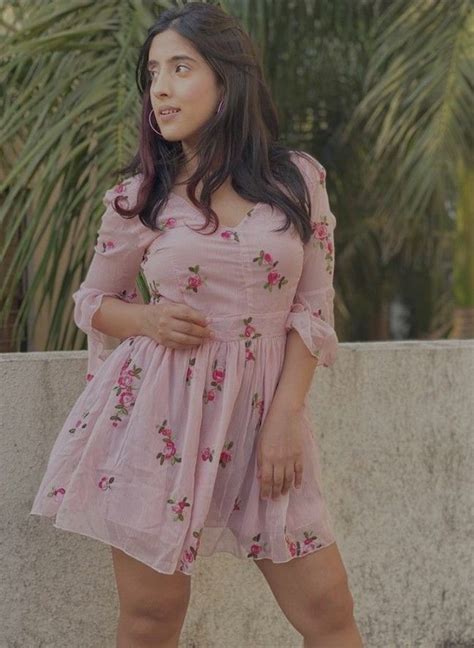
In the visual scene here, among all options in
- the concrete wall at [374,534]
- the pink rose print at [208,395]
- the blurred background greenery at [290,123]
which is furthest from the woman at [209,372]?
the blurred background greenery at [290,123]

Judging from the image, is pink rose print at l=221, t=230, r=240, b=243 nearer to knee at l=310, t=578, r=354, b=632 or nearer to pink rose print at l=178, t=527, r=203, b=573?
pink rose print at l=178, t=527, r=203, b=573

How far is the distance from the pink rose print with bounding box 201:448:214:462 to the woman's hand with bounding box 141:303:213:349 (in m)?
0.20

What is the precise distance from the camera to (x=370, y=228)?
6.56 metres

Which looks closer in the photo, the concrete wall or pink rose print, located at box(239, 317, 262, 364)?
pink rose print, located at box(239, 317, 262, 364)

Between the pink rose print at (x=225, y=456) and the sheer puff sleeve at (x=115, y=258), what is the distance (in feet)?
1.27

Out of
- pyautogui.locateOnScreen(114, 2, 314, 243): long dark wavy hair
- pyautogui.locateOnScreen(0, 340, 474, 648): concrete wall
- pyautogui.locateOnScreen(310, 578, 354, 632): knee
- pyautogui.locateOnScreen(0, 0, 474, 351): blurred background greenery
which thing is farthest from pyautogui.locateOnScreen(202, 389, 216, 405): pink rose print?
pyautogui.locateOnScreen(0, 0, 474, 351): blurred background greenery

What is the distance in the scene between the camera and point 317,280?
2.57 m

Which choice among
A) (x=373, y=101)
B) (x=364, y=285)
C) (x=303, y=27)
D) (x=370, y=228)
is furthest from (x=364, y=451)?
(x=364, y=285)

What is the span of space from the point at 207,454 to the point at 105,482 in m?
0.21

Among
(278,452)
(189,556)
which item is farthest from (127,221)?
(189,556)

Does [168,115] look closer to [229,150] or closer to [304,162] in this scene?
[229,150]

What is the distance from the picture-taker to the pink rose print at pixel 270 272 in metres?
2.45

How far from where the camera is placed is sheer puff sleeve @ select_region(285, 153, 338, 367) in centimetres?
253

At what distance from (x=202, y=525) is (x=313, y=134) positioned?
367 cm
